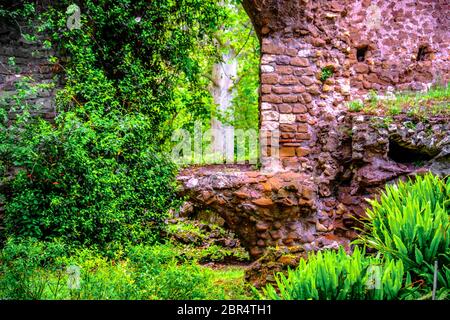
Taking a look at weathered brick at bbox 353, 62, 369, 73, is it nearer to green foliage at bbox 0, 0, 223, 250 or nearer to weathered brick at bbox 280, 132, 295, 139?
weathered brick at bbox 280, 132, 295, 139

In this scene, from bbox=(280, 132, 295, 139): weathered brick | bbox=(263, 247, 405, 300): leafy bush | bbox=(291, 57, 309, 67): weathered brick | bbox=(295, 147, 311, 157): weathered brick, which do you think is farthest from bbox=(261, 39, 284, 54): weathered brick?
bbox=(263, 247, 405, 300): leafy bush

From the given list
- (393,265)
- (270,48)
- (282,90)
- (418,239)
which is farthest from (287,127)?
(393,265)

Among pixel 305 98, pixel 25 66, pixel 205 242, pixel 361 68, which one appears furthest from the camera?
pixel 205 242

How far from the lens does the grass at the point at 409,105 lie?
780cm

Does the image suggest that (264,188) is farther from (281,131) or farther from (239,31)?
(239,31)

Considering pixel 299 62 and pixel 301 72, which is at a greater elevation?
pixel 299 62

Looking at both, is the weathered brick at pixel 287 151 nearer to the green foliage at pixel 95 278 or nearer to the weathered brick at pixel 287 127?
the weathered brick at pixel 287 127

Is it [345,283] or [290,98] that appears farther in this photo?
[290,98]

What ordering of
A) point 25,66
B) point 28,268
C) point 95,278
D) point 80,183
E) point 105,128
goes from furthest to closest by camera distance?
point 25,66, point 105,128, point 80,183, point 28,268, point 95,278

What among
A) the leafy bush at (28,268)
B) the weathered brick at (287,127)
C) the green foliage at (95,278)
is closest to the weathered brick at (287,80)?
the weathered brick at (287,127)

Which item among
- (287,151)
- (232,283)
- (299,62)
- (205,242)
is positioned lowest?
(205,242)

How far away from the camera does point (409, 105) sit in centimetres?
810

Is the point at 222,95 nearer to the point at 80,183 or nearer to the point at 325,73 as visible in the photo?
the point at 325,73

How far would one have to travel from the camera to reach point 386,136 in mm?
7609
